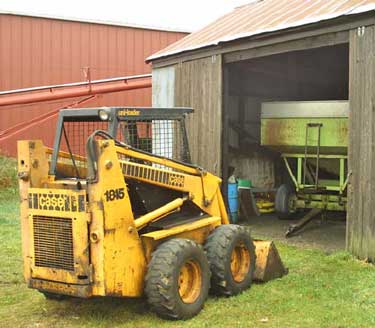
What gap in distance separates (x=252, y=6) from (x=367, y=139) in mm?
6385

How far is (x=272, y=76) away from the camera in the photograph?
14.1 m

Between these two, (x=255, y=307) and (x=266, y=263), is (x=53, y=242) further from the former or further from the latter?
(x=266, y=263)

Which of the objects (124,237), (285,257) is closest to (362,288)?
(285,257)

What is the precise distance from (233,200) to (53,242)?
6767mm

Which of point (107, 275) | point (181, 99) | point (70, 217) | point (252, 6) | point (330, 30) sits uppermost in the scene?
point (252, 6)

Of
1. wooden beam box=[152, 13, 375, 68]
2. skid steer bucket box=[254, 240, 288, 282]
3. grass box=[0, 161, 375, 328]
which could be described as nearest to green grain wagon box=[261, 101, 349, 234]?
wooden beam box=[152, 13, 375, 68]

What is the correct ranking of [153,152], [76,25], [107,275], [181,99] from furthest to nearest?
1. [76,25]
2. [181,99]
3. [153,152]
4. [107,275]

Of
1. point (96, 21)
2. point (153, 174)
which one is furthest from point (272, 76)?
point (153, 174)

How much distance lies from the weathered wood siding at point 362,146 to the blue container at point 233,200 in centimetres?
375

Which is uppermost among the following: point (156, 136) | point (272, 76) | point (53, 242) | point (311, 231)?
point (272, 76)

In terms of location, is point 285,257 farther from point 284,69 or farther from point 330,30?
point 284,69

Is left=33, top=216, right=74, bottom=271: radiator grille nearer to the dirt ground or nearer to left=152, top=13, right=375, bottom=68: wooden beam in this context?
the dirt ground

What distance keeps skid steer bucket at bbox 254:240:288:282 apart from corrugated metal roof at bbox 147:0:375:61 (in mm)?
3515

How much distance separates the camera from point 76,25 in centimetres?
1891
